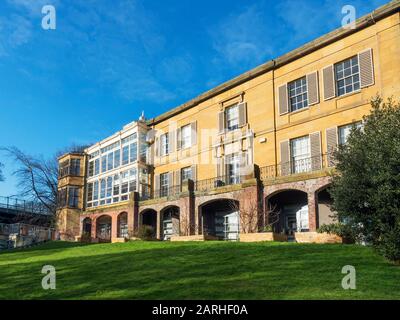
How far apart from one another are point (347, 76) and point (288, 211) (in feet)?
24.3

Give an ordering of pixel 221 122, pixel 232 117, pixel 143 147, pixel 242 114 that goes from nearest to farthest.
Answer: pixel 242 114
pixel 232 117
pixel 221 122
pixel 143 147

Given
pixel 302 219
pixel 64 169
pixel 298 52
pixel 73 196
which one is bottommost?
pixel 302 219

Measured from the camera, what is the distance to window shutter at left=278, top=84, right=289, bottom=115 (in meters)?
24.4

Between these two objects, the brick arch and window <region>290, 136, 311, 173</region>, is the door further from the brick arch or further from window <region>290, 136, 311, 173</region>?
the brick arch

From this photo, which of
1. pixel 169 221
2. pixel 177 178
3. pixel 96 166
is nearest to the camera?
pixel 169 221

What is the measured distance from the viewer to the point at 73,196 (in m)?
40.2

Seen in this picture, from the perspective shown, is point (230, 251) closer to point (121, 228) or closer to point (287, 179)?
point (287, 179)

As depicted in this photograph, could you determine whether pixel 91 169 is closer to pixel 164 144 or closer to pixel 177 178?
pixel 164 144

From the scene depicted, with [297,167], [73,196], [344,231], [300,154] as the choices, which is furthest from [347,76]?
[73,196]

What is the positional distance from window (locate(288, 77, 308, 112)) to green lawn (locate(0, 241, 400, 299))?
10.7 metres

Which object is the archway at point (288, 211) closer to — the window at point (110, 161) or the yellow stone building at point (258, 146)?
the yellow stone building at point (258, 146)

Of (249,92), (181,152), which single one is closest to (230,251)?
(249,92)

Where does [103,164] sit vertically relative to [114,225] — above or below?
above
